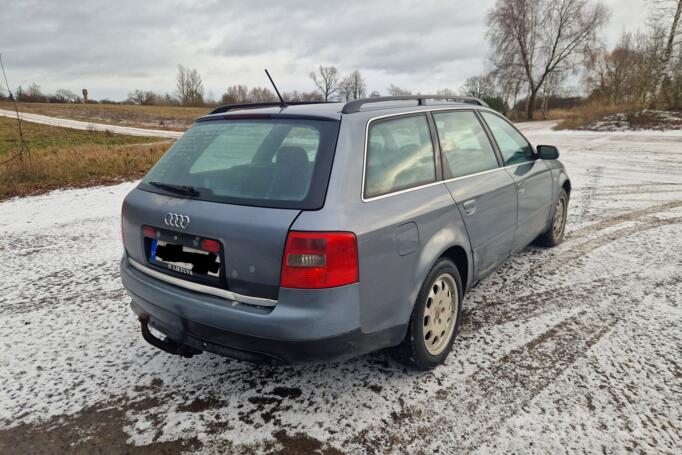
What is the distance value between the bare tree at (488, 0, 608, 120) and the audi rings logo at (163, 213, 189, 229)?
4013cm

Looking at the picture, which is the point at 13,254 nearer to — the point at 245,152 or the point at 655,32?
the point at 245,152

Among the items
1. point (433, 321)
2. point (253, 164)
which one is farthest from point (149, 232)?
point (433, 321)

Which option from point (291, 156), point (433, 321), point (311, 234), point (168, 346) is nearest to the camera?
point (311, 234)

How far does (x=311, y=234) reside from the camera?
6.38 ft

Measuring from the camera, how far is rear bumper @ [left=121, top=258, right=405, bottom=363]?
78.2 inches

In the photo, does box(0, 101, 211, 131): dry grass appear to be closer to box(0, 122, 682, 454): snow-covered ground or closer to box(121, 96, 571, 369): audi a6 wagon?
box(0, 122, 682, 454): snow-covered ground

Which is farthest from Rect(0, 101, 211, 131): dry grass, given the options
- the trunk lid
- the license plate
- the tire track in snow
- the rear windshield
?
the tire track in snow

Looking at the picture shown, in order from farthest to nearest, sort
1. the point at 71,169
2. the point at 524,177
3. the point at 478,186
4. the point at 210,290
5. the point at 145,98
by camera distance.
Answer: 1. the point at 145,98
2. the point at 71,169
3. the point at 524,177
4. the point at 478,186
5. the point at 210,290

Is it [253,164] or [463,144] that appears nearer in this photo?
[253,164]

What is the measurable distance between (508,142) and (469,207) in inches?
50.4

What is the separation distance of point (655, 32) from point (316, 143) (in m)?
29.8

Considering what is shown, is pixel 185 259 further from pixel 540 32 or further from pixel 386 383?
pixel 540 32

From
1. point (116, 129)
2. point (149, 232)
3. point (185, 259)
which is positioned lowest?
point (185, 259)

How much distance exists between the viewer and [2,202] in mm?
7543
